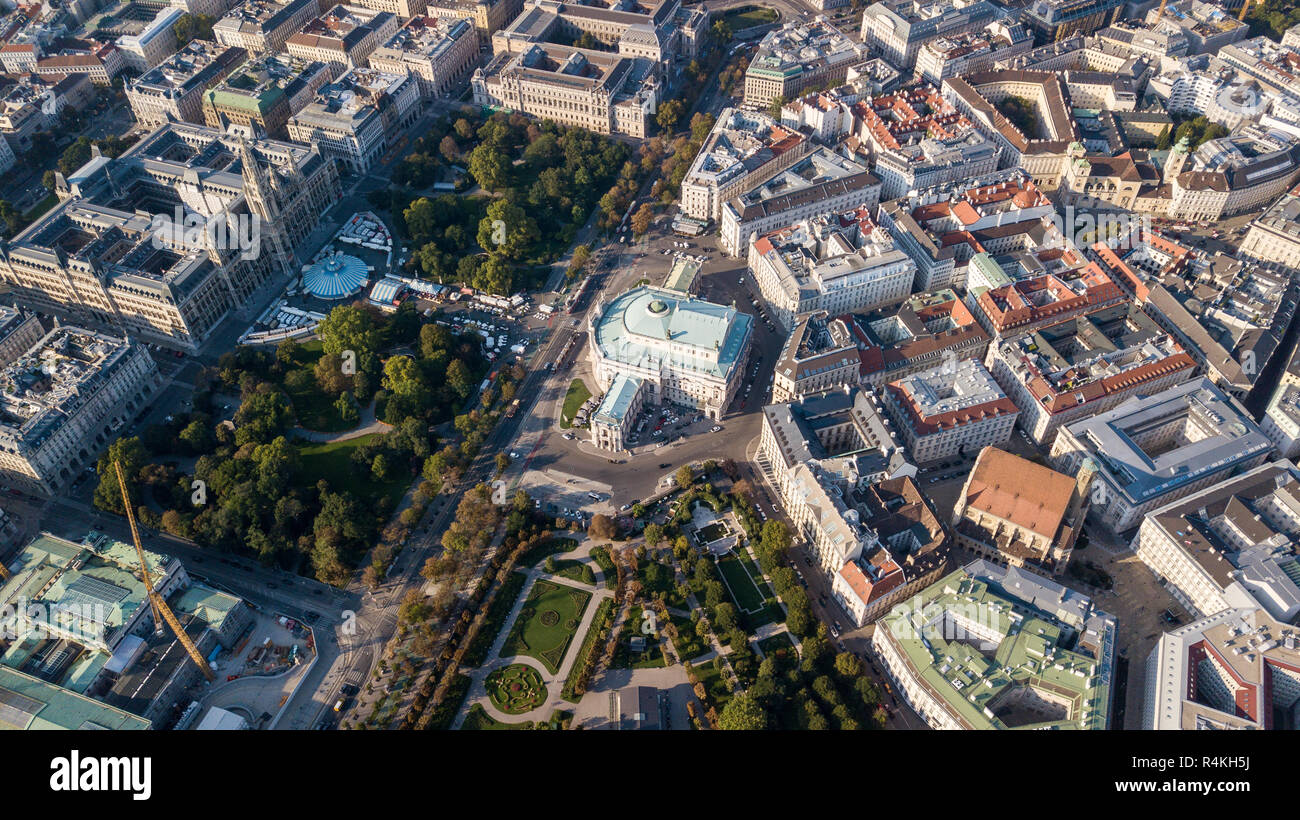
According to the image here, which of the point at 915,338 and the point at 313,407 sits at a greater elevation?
the point at 915,338

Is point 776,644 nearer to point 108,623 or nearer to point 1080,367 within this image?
point 1080,367

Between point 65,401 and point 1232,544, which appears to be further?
point 65,401

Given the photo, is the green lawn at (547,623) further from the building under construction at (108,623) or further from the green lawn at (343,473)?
the building under construction at (108,623)

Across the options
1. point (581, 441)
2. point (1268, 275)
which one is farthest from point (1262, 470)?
point (581, 441)

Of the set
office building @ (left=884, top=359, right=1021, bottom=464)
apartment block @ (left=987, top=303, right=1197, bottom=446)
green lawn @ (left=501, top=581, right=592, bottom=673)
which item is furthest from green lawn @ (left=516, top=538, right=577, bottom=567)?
apartment block @ (left=987, top=303, right=1197, bottom=446)

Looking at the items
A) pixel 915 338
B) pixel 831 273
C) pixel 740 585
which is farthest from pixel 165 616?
pixel 915 338

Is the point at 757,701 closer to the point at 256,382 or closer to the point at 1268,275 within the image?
the point at 256,382

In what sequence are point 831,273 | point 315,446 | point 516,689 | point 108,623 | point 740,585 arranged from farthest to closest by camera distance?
point 831,273 < point 315,446 < point 740,585 < point 516,689 < point 108,623
